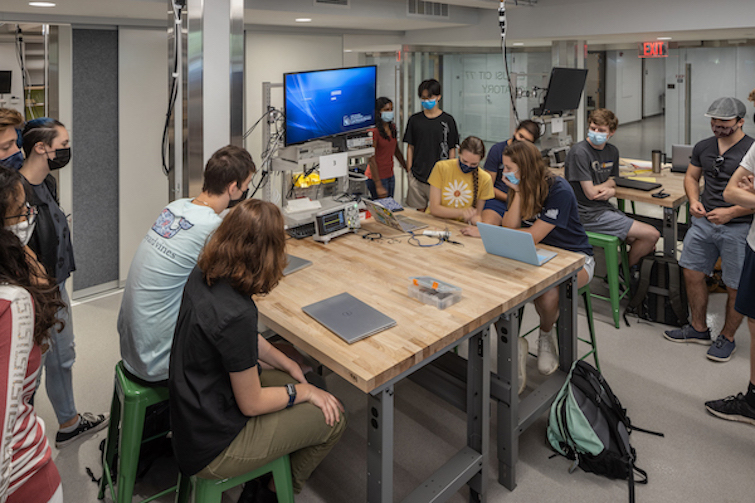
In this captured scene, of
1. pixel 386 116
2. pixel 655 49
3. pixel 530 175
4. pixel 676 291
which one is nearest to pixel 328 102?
pixel 530 175

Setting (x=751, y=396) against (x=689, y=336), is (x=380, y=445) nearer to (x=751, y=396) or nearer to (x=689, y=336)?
(x=751, y=396)

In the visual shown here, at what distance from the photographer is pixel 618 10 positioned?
471 centimetres

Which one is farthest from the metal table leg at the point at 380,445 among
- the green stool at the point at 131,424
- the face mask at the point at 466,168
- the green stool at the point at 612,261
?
the green stool at the point at 612,261

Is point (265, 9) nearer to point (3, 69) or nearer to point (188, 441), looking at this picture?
point (3, 69)

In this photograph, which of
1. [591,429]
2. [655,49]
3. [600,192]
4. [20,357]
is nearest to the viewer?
[20,357]

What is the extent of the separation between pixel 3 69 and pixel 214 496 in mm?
3361

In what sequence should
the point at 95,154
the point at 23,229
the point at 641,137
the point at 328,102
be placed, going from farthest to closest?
the point at 641,137, the point at 95,154, the point at 328,102, the point at 23,229

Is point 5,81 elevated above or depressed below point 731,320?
above

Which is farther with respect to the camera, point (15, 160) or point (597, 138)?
point (597, 138)

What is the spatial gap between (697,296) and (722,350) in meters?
0.37

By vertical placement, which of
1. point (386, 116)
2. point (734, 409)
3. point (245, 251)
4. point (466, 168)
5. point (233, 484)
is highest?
point (386, 116)

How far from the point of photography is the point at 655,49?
545 centimetres

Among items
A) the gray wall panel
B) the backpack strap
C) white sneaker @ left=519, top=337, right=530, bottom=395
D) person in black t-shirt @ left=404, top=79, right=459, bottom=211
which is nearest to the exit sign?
person in black t-shirt @ left=404, top=79, right=459, bottom=211

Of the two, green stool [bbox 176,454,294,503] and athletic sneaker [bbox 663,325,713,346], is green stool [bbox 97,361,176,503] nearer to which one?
green stool [bbox 176,454,294,503]
